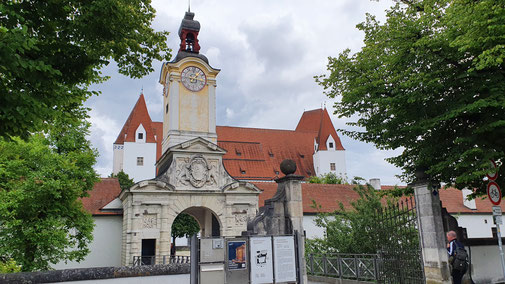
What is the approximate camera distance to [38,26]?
7.58 meters

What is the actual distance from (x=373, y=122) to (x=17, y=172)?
612 inches

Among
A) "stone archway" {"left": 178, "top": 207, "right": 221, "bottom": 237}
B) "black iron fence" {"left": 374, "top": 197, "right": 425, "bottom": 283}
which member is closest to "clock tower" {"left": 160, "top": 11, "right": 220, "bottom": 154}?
"stone archway" {"left": 178, "top": 207, "right": 221, "bottom": 237}

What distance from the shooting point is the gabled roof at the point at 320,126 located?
193 feet

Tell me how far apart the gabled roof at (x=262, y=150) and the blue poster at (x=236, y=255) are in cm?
4089

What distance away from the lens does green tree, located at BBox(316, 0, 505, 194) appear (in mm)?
9070

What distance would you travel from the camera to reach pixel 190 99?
29.8 m

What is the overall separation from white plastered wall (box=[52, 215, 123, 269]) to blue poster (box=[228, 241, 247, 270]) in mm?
20729

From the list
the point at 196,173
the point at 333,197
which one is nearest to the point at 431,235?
the point at 196,173

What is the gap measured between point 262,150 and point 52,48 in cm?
4860

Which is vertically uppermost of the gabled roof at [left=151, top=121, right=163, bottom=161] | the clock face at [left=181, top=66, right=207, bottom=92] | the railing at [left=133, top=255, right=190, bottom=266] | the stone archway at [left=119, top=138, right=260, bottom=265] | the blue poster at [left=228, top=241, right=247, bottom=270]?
the gabled roof at [left=151, top=121, right=163, bottom=161]

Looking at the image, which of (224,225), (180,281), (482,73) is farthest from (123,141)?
(482,73)

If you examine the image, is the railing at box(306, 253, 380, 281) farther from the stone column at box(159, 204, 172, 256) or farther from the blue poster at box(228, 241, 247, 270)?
the stone column at box(159, 204, 172, 256)

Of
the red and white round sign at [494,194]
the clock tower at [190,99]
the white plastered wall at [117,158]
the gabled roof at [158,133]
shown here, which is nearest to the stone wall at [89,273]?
the red and white round sign at [494,194]

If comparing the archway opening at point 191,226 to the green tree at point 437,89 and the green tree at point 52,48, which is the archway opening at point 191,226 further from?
the green tree at point 52,48
